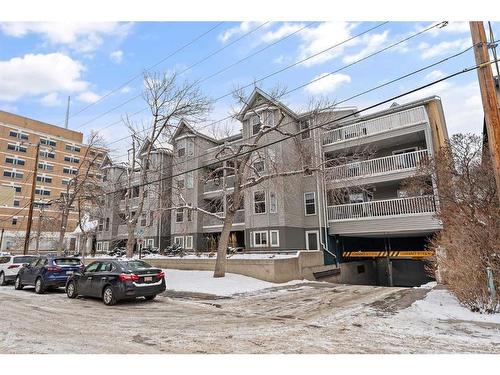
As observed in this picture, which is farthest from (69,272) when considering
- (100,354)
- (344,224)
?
(344,224)

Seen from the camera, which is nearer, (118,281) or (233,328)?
(233,328)

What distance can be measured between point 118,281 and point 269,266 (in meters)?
7.70

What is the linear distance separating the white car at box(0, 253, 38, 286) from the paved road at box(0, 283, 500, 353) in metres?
7.54

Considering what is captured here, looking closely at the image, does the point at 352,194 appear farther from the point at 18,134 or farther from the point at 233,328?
the point at 18,134

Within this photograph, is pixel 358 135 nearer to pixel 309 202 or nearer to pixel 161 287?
pixel 309 202

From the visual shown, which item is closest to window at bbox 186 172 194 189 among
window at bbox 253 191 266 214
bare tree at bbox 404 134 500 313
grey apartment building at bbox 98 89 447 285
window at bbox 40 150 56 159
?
grey apartment building at bbox 98 89 447 285

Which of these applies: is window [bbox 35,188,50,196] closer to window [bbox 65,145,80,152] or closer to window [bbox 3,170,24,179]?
window [bbox 3,170,24,179]

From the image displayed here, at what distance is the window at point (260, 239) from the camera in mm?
22844

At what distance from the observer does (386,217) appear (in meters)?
19.3

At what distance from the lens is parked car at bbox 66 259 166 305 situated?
10492 mm

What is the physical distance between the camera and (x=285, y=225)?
870 inches

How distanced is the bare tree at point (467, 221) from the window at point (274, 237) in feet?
38.6

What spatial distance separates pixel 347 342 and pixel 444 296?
6662 millimetres

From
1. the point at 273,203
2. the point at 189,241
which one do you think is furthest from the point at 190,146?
the point at 273,203
